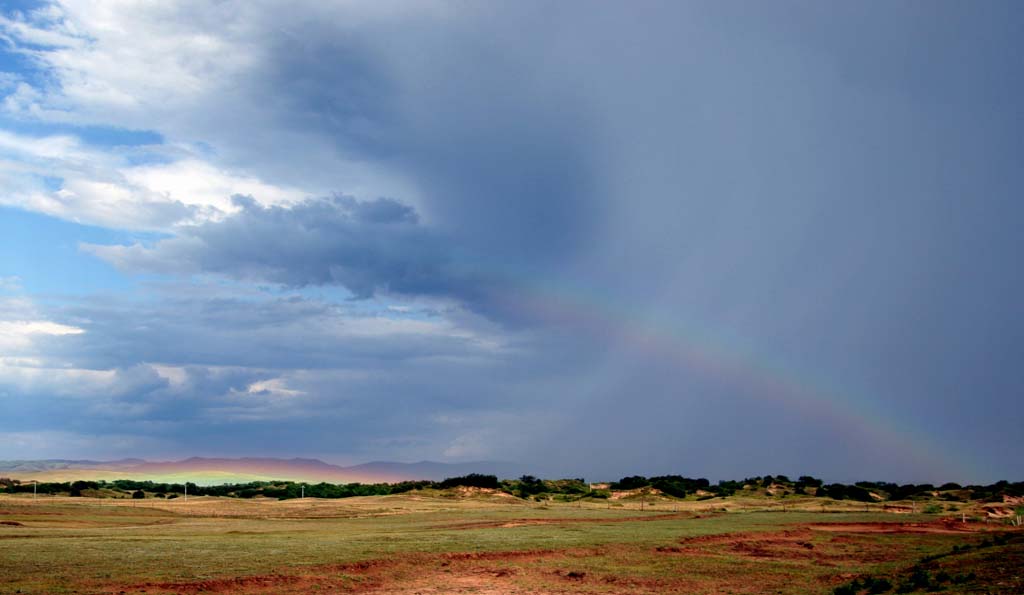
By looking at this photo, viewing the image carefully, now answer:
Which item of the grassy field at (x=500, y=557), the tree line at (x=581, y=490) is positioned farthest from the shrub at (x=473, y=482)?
the grassy field at (x=500, y=557)

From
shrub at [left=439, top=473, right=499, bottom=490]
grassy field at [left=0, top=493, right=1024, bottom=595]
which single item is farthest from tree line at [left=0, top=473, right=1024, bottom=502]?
grassy field at [left=0, top=493, right=1024, bottom=595]

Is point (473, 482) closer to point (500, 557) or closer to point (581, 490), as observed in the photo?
point (581, 490)

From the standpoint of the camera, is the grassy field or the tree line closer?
the grassy field

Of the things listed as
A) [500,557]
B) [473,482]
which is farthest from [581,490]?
[500,557]

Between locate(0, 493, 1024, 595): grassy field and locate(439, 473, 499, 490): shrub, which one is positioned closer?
locate(0, 493, 1024, 595): grassy field

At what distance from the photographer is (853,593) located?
26531mm

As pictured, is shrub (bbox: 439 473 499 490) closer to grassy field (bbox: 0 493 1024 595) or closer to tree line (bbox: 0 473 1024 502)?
tree line (bbox: 0 473 1024 502)

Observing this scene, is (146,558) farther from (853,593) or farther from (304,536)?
(853,593)

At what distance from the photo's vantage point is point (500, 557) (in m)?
40.2

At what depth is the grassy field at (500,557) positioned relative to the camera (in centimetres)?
2945

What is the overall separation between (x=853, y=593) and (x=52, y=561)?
31.9 m

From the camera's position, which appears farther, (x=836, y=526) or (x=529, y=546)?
(x=836, y=526)

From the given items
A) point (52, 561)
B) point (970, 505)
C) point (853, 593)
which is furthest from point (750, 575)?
point (970, 505)

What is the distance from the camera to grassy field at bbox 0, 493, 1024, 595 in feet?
96.6
